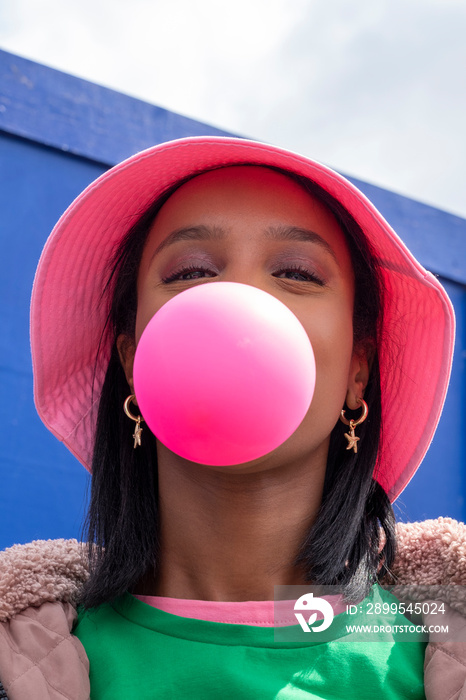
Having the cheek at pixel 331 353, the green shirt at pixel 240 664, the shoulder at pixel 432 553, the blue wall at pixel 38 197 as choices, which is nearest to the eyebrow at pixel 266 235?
the cheek at pixel 331 353

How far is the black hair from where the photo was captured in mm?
1402

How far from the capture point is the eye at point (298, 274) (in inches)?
53.4

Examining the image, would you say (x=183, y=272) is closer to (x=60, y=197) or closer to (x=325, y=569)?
(x=325, y=569)

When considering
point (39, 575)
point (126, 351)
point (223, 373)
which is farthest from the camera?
point (126, 351)

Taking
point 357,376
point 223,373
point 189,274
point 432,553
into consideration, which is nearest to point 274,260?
point 189,274

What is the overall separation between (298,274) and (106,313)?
17.5 inches

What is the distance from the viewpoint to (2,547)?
1933 mm

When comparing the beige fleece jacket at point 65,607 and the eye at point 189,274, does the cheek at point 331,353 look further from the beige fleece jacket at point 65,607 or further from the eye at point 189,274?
the beige fleece jacket at point 65,607

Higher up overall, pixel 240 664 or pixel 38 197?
pixel 38 197

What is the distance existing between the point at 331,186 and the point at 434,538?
611 millimetres

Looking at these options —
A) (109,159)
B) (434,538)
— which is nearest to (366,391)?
(434,538)

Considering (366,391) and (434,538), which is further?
(366,391)

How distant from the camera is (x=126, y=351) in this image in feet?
5.22

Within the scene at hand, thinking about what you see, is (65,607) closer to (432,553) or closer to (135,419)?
(135,419)
